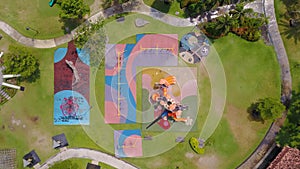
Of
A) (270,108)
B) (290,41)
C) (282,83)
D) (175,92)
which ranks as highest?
(290,41)

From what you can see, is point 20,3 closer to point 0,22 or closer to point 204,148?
point 0,22

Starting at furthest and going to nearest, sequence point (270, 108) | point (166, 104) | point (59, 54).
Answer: point (59, 54) < point (166, 104) < point (270, 108)

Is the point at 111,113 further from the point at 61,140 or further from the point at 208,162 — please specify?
the point at 208,162

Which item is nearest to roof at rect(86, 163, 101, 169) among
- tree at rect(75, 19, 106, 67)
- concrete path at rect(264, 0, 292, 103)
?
tree at rect(75, 19, 106, 67)

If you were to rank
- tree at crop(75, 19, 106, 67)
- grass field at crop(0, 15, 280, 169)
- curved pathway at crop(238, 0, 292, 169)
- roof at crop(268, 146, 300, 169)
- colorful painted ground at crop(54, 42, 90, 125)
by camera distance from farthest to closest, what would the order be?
colorful painted ground at crop(54, 42, 90, 125) → tree at crop(75, 19, 106, 67) → grass field at crop(0, 15, 280, 169) → curved pathway at crop(238, 0, 292, 169) → roof at crop(268, 146, 300, 169)

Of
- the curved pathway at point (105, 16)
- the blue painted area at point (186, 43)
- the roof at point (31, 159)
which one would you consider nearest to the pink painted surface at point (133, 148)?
the roof at point (31, 159)

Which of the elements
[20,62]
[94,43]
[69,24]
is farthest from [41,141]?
[69,24]

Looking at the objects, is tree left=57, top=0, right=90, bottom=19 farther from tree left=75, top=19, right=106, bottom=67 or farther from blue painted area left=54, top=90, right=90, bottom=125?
blue painted area left=54, top=90, right=90, bottom=125
